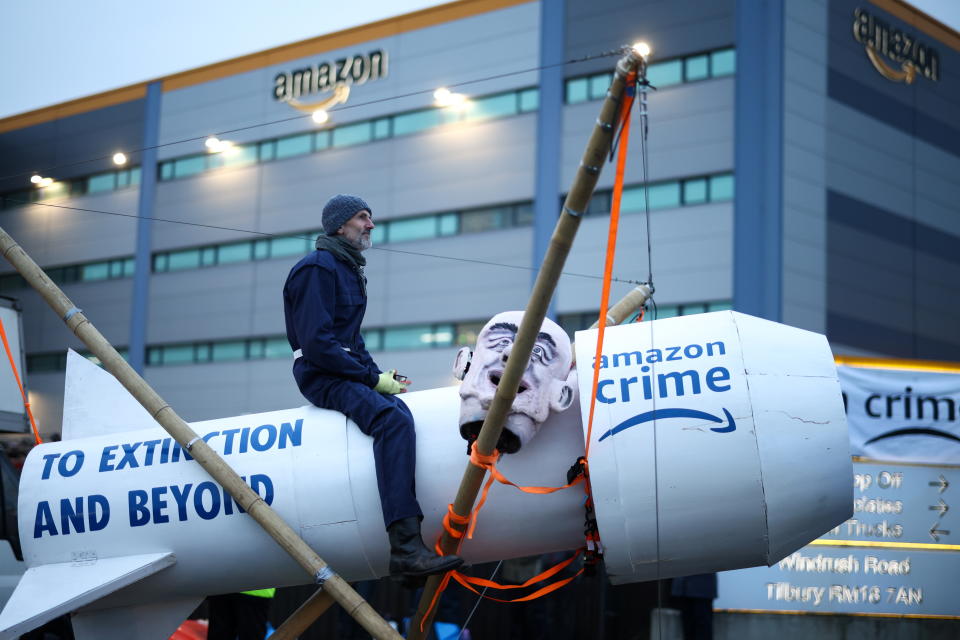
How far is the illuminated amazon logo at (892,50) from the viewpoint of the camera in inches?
1230

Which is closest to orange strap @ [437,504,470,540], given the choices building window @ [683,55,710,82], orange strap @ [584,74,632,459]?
orange strap @ [584,74,632,459]

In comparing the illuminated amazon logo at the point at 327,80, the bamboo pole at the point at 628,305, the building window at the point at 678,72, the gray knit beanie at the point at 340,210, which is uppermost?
the illuminated amazon logo at the point at 327,80

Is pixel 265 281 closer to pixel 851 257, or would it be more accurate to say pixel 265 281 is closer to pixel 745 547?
pixel 851 257

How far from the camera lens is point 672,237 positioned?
2911cm

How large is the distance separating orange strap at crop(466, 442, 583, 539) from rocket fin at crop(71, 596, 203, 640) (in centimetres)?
192

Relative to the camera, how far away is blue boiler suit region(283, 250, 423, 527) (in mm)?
5137

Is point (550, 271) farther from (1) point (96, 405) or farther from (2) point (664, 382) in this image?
(1) point (96, 405)

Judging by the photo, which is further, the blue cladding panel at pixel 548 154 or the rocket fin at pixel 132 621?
the blue cladding panel at pixel 548 154

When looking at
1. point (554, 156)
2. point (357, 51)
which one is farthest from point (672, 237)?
point (357, 51)

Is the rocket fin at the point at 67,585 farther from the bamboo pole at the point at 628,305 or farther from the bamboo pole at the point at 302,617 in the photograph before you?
the bamboo pole at the point at 628,305

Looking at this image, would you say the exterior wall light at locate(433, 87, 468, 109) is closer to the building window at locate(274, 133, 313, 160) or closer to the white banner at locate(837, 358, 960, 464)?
the building window at locate(274, 133, 313, 160)

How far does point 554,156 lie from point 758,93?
20.6 ft

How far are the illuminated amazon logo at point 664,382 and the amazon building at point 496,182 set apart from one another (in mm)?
18653

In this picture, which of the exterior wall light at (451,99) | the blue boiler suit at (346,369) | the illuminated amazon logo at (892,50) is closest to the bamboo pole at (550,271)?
the blue boiler suit at (346,369)
